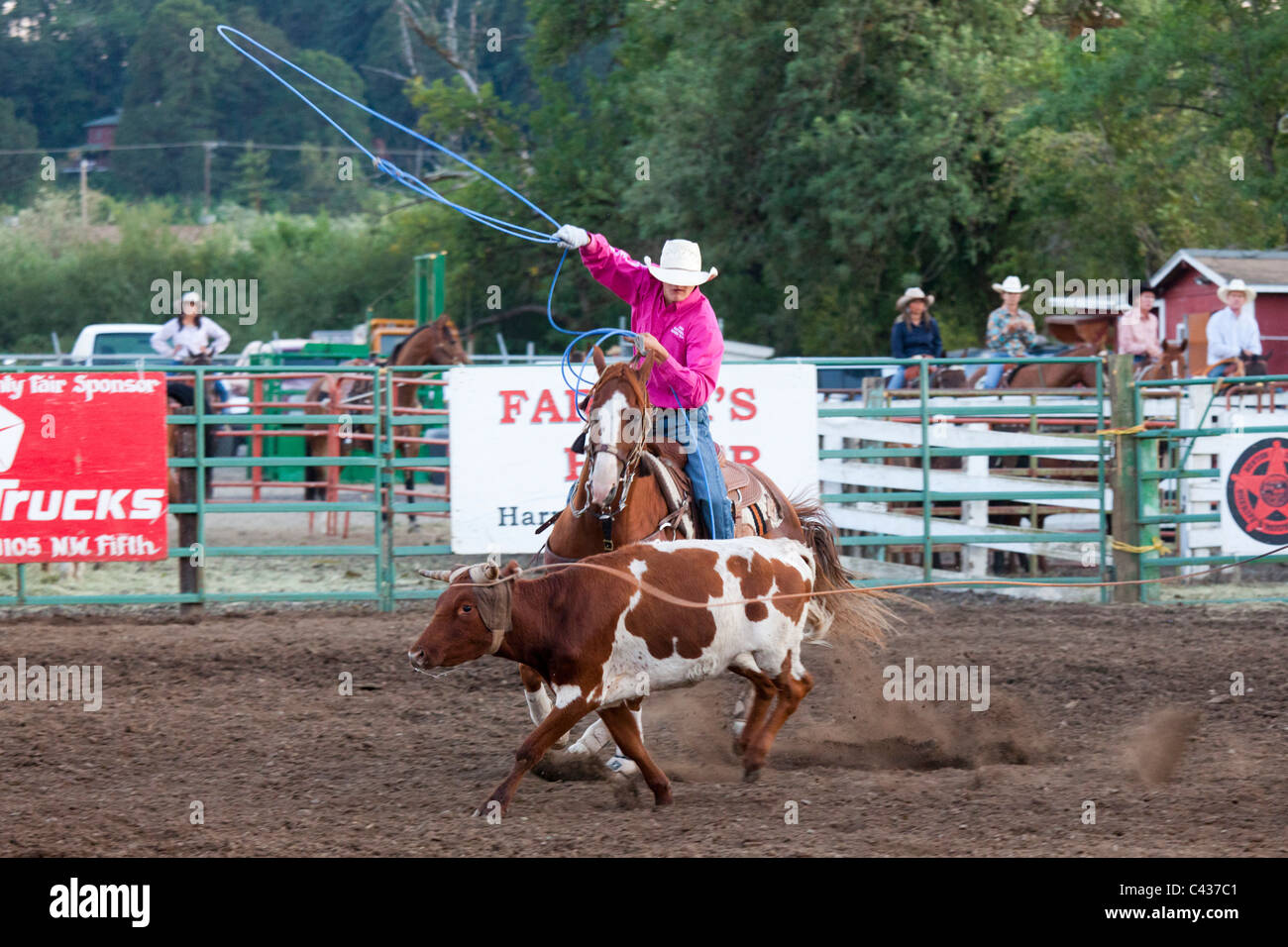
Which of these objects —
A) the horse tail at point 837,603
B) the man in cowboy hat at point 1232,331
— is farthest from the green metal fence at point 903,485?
the horse tail at point 837,603

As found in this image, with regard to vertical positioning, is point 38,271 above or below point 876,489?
above

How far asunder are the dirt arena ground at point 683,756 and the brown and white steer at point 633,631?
0.99 ft

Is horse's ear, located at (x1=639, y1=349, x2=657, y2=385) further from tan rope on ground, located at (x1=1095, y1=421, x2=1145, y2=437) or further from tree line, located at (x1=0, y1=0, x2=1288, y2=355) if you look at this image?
tree line, located at (x1=0, y1=0, x2=1288, y2=355)

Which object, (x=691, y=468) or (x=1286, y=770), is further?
(x=691, y=468)

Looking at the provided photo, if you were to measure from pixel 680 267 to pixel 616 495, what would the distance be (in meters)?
0.91

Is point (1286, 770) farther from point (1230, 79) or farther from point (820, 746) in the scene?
point (1230, 79)

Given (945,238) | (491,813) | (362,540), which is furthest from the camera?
(945,238)

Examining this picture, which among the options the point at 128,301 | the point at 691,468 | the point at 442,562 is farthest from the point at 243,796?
the point at 128,301

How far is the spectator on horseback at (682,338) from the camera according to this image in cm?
564

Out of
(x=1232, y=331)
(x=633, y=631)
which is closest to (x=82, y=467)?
(x=633, y=631)

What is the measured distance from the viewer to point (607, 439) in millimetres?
5363

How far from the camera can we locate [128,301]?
4188 cm

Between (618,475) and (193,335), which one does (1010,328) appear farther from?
(618,475)
